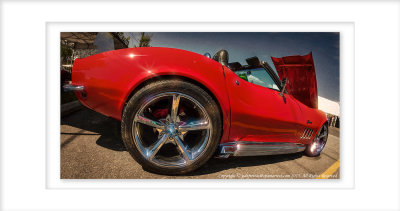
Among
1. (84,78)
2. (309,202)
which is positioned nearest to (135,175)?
(84,78)

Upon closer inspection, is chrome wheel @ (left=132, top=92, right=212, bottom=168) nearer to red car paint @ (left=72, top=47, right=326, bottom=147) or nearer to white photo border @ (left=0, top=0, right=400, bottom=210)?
red car paint @ (left=72, top=47, right=326, bottom=147)

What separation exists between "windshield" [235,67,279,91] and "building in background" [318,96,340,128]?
608 mm

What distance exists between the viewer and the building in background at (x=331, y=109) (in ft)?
4.86

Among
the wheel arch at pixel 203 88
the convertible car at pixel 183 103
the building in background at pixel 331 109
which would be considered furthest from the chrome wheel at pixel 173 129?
the building in background at pixel 331 109

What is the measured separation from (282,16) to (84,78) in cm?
161

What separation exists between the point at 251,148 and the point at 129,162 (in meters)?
0.96

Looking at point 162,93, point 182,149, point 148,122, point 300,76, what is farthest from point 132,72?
point 300,76

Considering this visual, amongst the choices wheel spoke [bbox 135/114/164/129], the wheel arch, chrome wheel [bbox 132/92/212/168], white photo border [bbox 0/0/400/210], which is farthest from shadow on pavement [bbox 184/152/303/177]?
wheel spoke [bbox 135/114/164/129]

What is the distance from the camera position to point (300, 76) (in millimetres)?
1596

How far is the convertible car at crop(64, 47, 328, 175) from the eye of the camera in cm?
99

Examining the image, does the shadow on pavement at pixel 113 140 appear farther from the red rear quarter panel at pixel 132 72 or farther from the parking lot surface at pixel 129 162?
the red rear quarter panel at pixel 132 72

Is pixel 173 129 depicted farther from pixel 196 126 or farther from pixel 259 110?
pixel 259 110

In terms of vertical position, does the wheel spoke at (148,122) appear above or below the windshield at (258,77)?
below

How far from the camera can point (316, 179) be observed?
134 centimetres
